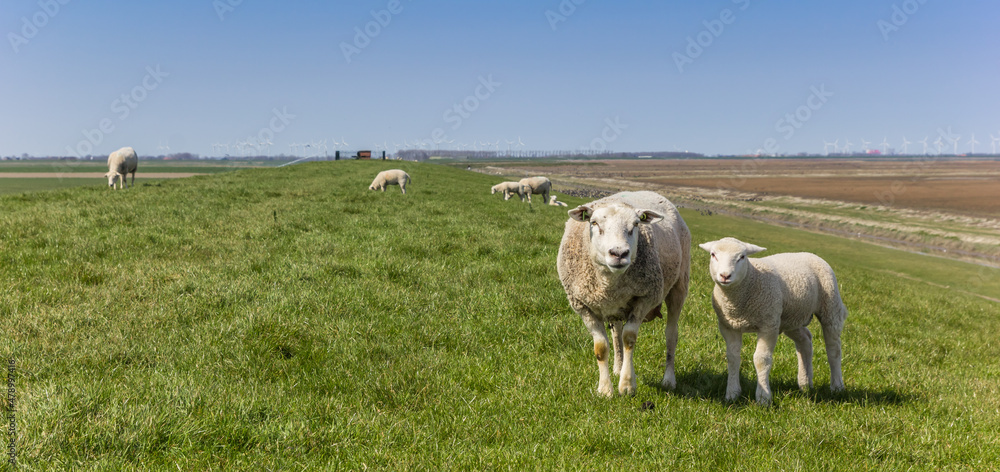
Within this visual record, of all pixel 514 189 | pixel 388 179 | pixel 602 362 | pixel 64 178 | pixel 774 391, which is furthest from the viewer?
pixel 64 178

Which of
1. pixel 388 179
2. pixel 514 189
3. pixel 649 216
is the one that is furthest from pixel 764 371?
pixel 514 189

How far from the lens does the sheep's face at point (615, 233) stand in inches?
185

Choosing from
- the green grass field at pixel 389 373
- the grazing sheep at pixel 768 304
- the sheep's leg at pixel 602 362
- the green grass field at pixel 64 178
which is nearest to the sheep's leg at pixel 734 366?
the grazing sheep at pixel 768 304

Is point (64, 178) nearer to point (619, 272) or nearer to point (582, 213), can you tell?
point (582, 213)

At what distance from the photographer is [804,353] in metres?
5.95

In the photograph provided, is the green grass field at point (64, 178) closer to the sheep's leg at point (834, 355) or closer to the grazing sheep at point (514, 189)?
the grazing sheep at point (514, 189)

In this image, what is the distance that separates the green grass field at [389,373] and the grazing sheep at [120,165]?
16734 mm

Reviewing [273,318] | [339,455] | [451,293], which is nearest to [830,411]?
[339,455]

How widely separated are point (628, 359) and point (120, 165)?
27.9 metres

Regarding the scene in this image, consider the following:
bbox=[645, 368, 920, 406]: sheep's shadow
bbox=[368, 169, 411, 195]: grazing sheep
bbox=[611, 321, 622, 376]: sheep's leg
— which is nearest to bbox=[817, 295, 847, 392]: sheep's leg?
bbox=[645, 368, 920, 406]: sheep's shadow

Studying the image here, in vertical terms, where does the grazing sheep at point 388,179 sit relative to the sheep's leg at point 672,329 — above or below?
above

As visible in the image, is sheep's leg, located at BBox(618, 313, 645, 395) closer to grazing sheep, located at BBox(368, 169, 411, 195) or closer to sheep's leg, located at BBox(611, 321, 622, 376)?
sheep's leg, located at BBox(611, 321, 622, 376)

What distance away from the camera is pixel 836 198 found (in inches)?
2195

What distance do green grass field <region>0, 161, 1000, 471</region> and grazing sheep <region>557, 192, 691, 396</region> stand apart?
42cm
